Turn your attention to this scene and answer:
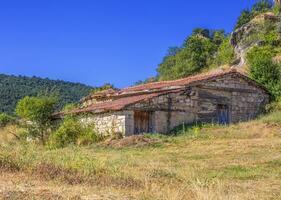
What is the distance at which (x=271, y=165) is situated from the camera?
43.8 ft

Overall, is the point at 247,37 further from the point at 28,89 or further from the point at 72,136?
the point at 28,89

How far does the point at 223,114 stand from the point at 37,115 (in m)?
9.99

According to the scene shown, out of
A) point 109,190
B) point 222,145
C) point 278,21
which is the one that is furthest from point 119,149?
point 278,21

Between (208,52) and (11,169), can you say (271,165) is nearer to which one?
(11,169)

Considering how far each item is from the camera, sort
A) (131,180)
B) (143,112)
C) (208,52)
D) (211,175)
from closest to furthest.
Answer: (131,180)
(211,175)
(143,112)
(208,52)

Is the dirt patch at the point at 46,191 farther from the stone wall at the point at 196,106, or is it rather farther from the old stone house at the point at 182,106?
the stone wall at the point at 196,106

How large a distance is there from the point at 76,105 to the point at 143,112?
39.2ft

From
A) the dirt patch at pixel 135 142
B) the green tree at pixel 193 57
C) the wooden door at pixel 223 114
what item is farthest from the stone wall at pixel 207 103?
the green tree at pixel 193 57

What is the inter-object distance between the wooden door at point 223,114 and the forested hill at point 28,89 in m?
29.6

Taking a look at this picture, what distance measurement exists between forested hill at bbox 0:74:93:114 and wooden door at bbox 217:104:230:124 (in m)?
29.6

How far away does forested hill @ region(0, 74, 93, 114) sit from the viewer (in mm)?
55531

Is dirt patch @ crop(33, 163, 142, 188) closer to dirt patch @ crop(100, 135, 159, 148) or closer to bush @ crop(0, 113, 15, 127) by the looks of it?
dirt patch @ crop(100, 135, 159, 148)

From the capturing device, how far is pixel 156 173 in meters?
11.0

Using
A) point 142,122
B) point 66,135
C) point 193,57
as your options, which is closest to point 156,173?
point 66,135
